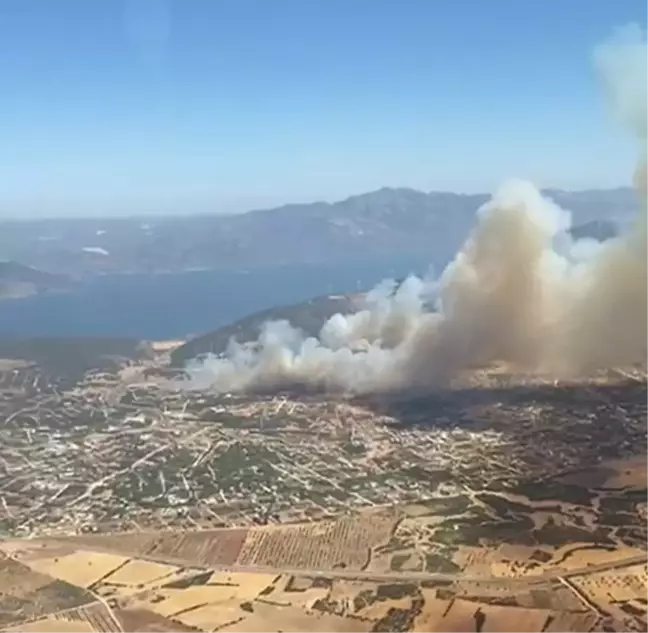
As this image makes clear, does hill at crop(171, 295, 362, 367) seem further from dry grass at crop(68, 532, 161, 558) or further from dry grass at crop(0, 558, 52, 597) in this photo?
dry grass at crop(0, 558, 52, 597)

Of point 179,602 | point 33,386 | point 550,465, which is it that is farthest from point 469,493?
point 33,386

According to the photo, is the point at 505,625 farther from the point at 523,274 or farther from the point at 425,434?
the point at 523,274

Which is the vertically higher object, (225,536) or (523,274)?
(523,274)

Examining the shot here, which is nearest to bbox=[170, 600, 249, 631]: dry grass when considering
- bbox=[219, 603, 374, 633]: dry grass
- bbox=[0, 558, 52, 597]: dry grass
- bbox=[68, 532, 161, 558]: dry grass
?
bbox=[219, 603, 374, 633]: dry grass

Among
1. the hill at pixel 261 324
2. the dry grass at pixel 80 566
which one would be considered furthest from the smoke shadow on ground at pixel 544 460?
the hill at pixel 261 324

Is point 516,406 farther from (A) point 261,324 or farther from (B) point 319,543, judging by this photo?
(A) point 261,324

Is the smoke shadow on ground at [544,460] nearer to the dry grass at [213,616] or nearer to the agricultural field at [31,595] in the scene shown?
the dry grass at [213,616]

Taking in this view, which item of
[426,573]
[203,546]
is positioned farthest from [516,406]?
[203,546]
